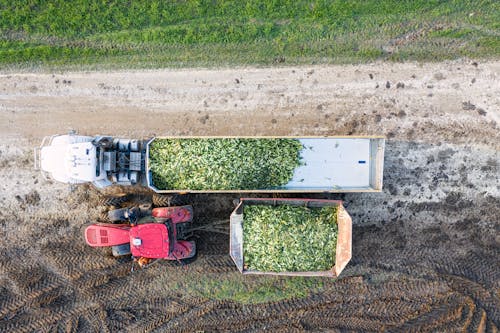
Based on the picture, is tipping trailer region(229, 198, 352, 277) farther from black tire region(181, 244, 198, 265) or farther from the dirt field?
black tire region(181, 244, 198, 265)

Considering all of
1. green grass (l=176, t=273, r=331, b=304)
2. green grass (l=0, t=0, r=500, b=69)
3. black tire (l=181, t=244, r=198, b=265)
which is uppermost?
green grass (l=0, t=0, r=500, b=69)

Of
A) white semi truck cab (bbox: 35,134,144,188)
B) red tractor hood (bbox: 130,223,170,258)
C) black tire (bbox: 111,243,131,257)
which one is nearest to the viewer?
white semi truck cab (bbox: 35,134,144,188)

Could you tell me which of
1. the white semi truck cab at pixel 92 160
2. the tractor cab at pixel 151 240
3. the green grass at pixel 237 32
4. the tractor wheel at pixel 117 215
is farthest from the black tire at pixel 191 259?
the green grass at pixel 237 32

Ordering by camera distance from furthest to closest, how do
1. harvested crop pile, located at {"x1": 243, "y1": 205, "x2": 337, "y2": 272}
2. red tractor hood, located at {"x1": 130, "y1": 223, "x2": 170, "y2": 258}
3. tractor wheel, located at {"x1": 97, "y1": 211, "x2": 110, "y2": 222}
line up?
tractor wheel, located at {"x1": 97, "y1": 211, "x2": 110, "y2": 222} → harvested crop pile, located at {"x1": 243, "y1": 205, "x2": 337, "y2": 272} → red tractor hood, located at {"x1": 130, "y1": 223, "x2": 170, "y2": 258}

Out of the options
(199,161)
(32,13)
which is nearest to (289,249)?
(199,161)

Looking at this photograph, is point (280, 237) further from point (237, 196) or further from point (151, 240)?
point (151, 240)

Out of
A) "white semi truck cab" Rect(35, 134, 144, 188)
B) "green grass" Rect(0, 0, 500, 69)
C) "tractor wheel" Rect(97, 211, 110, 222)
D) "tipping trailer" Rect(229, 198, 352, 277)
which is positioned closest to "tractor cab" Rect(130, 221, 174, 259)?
"tractor wheel" Rect(97, 211, 110, 222)

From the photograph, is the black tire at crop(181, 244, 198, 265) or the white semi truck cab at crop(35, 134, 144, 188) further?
the black tire at crop(181, 244, 198, 265)

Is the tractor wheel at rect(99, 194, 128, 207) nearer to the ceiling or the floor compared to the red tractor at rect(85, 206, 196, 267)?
nearer to the ceiling
